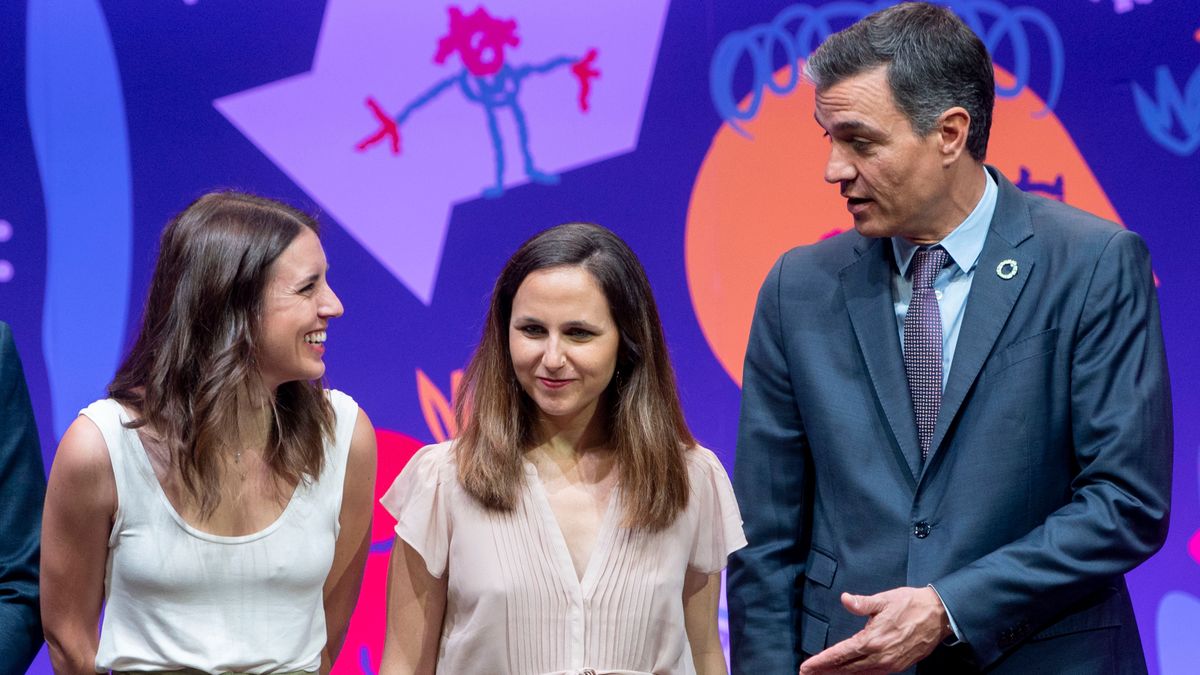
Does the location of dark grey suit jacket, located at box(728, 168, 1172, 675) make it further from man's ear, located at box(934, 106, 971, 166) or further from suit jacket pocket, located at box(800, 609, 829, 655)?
man's ear, located at box(934, 106, 971, 166)

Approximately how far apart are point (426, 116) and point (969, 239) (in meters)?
1.93

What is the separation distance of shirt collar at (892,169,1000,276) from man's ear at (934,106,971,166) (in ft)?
0.35

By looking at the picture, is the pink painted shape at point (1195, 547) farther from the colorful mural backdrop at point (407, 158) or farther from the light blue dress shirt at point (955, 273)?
the light blue dress shirt at point (955, 273)

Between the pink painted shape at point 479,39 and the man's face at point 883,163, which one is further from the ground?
the pink painted shape at point 479,39

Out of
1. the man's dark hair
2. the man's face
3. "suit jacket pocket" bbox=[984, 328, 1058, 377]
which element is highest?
the man's dark hair

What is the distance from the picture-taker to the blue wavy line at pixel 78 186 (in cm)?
394

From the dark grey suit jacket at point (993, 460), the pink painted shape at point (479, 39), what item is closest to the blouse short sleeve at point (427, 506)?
the dark grey suit jacket at point (993, 460)

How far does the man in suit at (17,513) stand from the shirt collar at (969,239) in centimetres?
151

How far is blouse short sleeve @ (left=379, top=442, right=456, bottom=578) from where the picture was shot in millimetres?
2416

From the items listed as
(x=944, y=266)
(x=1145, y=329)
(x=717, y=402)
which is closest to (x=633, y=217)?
(x=717, y=402)

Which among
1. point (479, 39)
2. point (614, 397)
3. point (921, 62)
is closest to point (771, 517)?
point (614, 397)

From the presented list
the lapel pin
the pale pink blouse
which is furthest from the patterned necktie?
the pale pink blouse

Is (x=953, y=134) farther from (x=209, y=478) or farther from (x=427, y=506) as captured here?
(x=209, y=478)

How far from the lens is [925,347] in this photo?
7.80 feet
